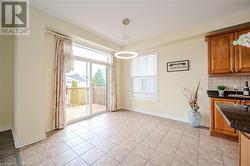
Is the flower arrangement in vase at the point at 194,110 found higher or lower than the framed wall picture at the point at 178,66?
lower

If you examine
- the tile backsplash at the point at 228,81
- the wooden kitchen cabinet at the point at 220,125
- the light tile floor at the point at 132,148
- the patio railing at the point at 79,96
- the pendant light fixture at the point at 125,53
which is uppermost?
the pendant light fixture at the point at 125,53

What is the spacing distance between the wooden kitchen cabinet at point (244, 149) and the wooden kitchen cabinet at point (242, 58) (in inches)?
86.0

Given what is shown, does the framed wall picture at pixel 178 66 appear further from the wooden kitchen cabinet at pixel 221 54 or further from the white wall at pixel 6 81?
the white wall at pixel 6 81

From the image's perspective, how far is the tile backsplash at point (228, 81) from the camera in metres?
2.88

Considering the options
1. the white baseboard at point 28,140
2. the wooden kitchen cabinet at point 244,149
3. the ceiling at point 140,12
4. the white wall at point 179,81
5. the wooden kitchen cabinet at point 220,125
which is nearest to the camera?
the wooden kitchen cabinet at point 244,149

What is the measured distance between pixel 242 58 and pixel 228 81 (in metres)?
0.69

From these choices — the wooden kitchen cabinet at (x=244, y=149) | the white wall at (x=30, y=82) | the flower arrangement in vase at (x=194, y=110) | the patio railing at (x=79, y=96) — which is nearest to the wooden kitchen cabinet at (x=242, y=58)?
the flower arrangement in vase at (x=194, y=110)

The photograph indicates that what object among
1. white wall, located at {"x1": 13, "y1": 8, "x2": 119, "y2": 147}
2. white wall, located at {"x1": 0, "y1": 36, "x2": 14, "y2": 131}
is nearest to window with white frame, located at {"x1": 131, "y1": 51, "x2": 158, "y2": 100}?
white wall, located at {"x1": 13, "y1": 8, "x2": 119, "y2": 147}

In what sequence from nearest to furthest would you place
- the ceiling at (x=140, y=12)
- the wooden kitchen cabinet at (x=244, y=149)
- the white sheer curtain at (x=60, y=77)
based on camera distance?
the wooden kitchen cabinet at (x=244, y=149) < the ceiling at (x=140, y=12) < the white sheer curtain at (x=60, y=77)

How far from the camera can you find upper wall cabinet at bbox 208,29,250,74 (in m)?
2.57

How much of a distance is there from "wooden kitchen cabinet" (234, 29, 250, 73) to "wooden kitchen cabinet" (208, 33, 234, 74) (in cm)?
8

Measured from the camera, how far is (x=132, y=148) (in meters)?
2.22

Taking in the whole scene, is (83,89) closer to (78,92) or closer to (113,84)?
(78,92)

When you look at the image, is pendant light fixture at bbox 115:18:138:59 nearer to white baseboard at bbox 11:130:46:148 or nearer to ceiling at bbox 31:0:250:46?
ceiling at bbox 31:0:250:46
